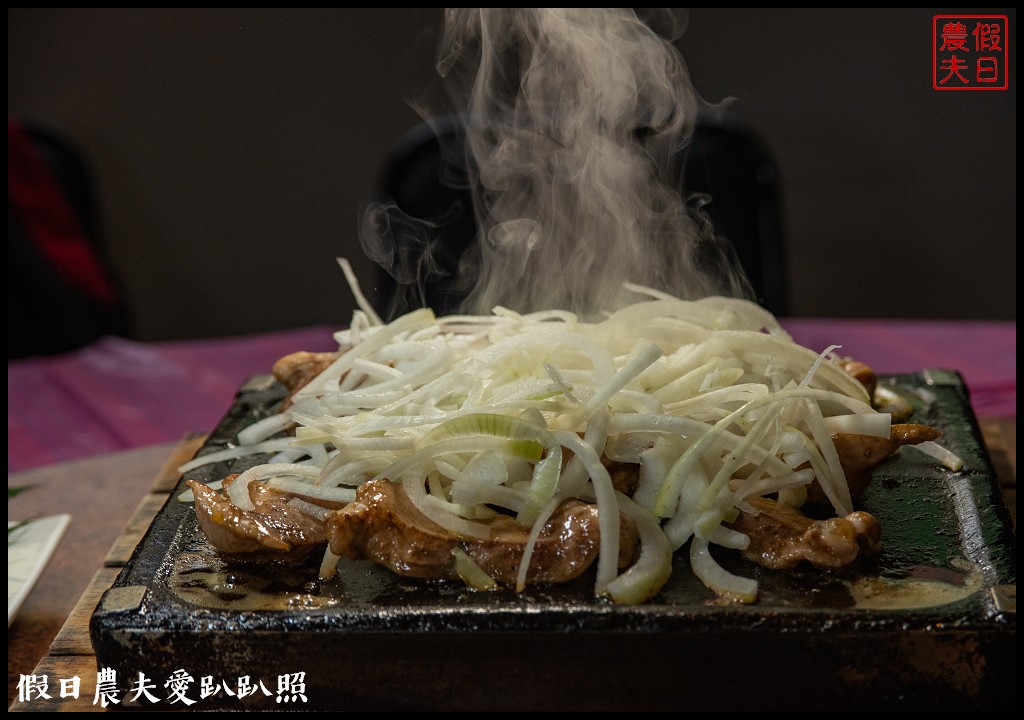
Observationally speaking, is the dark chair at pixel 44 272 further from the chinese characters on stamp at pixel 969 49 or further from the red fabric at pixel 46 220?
the chinese characters on stamp at pixel 969 49

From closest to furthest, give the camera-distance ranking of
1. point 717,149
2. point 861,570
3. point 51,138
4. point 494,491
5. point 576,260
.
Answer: point 861,570 → point 494,491 → point 576,260 → point 717,149 → point 51,138

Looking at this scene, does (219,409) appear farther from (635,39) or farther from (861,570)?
(861,570)

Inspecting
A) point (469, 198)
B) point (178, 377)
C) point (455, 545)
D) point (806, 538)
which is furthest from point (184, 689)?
point (469, 198)

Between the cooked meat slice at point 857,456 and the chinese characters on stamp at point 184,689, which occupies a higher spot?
the cooked meat slice at point 857,456

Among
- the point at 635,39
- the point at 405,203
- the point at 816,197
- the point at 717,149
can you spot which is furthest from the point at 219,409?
the point at 816,197

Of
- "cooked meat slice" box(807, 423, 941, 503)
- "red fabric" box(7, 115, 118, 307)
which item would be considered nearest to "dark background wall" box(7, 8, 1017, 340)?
"red fabric" box(7, 115, 118, 307)

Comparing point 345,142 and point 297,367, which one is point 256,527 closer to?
point 297,367

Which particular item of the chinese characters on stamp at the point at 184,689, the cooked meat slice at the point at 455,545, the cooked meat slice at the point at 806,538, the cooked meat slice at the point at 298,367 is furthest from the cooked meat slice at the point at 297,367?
the cooked meat slice at the point at 806,538
